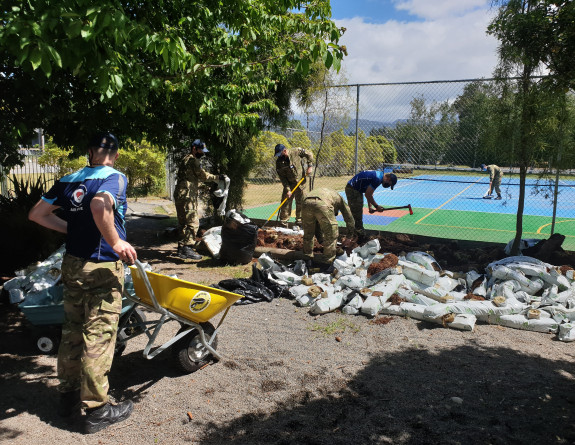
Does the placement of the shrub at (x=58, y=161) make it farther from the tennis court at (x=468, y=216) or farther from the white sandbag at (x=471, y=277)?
the white sandbag at (x=471, y=277)

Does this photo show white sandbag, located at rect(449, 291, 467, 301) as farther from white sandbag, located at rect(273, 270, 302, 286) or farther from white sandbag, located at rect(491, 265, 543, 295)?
white sandbag, located at rect(273, 270, 302, 286)

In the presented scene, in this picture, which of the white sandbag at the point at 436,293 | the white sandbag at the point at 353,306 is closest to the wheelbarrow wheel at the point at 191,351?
the white sandbag at the point at 353,306

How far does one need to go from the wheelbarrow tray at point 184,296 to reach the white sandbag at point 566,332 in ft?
11.0

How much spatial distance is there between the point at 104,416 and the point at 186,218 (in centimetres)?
513

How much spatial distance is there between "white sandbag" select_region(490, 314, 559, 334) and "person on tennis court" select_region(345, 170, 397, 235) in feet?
9.81

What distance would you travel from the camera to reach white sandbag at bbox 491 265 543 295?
560 centimetres

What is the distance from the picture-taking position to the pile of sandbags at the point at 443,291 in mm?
5020

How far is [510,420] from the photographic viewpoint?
10.5 feet

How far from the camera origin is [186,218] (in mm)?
8102

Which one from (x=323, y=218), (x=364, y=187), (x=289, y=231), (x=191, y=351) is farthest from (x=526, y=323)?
(x=289, y=231)

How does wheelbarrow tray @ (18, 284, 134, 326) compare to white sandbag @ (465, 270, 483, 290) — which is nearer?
wheelbarrow tray @ (18, 284, 134, 326)

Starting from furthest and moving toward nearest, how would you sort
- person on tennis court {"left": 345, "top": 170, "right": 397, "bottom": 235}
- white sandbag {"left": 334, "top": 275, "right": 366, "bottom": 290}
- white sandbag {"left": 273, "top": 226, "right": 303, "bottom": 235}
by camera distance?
1. white sandbag {"left": 273, "top": 226, "right": 303, "bottom": 235}
2. person on tennis court {"left": 345, "top": 170, "right": 397, "bottom": 235}
3. white sandbag {"left": 334, "top": 275, "right": 366, "bottom": 290}

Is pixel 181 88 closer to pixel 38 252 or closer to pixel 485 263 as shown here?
pixel 38 252

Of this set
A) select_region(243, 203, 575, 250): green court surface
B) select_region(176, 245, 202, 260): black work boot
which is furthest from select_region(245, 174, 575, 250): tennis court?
select_region(176, 245, 202, 260): black work boot
